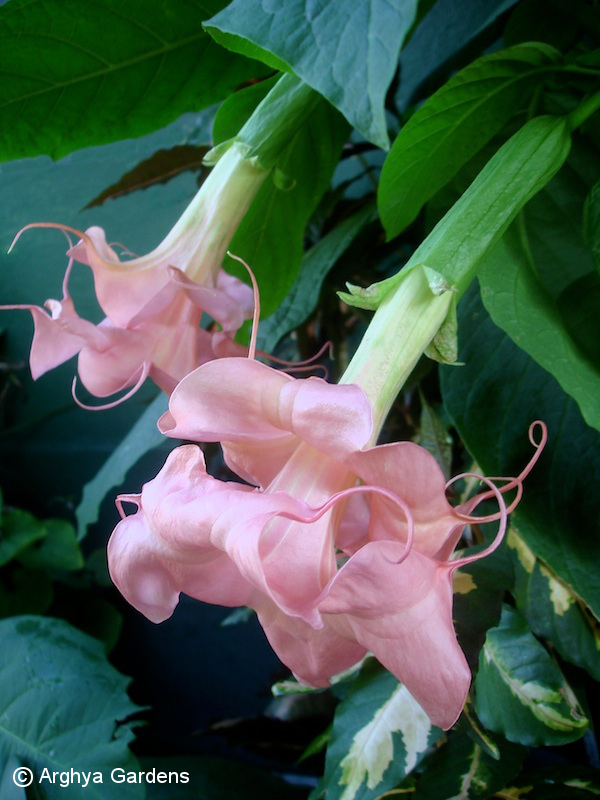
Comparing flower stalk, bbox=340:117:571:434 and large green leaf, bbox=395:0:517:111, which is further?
large green leaf, bbox=395:0:517:111

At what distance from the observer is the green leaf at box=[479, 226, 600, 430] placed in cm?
27

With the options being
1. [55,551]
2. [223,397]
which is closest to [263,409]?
[223,397]

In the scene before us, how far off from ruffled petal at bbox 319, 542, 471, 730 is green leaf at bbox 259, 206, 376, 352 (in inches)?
12.2

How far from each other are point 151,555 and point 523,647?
28 cm

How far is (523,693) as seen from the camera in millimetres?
369

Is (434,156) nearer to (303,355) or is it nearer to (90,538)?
(303,355)

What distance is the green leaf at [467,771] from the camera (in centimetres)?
39

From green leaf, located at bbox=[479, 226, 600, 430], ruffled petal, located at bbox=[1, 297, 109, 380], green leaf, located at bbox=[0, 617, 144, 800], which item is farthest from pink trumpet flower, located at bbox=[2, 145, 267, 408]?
green leaf, located at bbox=[0, 617, 144, 800]

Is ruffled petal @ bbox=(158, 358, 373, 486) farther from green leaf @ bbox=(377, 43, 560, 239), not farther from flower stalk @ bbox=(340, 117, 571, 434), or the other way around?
green leaf @ bbox=(377, 43, 560, 239)

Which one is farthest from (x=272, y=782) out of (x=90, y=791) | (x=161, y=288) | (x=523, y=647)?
(x=161, y=288)

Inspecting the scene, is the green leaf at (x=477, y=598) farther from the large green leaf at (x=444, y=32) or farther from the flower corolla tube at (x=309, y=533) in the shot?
the large green leaf at (x=444, y=32)

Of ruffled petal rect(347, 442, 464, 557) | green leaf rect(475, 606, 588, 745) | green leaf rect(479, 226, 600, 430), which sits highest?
green leaf rect(479, 226, 600, 430)

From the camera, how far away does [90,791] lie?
1.59ft

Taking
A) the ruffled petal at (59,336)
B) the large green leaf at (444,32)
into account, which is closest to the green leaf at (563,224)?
the large green leaf at (444,32)
